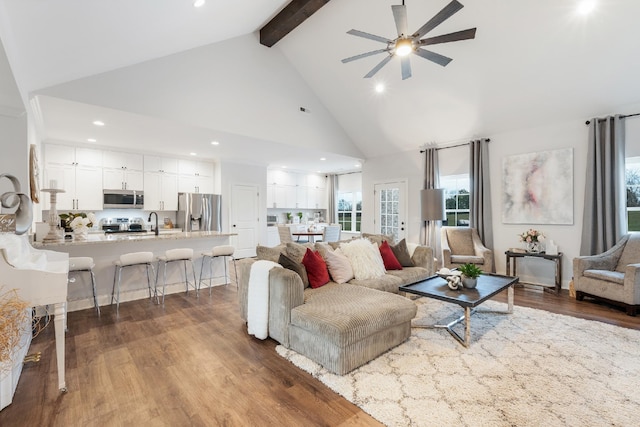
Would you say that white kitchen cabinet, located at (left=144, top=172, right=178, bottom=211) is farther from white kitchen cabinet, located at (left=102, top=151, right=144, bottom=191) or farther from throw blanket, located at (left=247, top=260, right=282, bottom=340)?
throw blanket, located at (left=247, top=260, right=282, bottom=340)

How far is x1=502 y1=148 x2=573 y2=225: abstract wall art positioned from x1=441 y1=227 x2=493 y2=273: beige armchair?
0.63m

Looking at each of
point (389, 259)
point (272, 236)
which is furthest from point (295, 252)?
point (272, 236)

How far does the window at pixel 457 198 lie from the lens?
6.05 meters

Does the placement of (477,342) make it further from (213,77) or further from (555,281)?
(213,77)

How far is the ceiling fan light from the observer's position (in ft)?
9.55

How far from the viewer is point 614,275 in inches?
143

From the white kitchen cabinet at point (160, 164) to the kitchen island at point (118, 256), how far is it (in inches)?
102

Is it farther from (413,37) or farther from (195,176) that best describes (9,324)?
(195,176)

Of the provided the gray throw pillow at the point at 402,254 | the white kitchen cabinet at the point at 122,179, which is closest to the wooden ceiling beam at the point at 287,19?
the gray throw pillow at the point at 402,254

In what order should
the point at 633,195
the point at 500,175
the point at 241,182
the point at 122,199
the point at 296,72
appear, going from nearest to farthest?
1. the point at 633,195
2. the point at 500,175
3. the point at 296,72
4. the point at 122,199
5. the point at 241,182

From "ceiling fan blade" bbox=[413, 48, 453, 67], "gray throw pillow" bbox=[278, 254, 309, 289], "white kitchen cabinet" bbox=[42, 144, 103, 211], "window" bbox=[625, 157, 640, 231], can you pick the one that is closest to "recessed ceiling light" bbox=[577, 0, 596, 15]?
"ceiling fan blade" bbox=[413, 48, 453, 67]

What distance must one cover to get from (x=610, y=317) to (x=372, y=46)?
4662mm

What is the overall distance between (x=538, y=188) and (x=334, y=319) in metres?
4.51

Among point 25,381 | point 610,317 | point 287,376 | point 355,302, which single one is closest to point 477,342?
point 355,302
